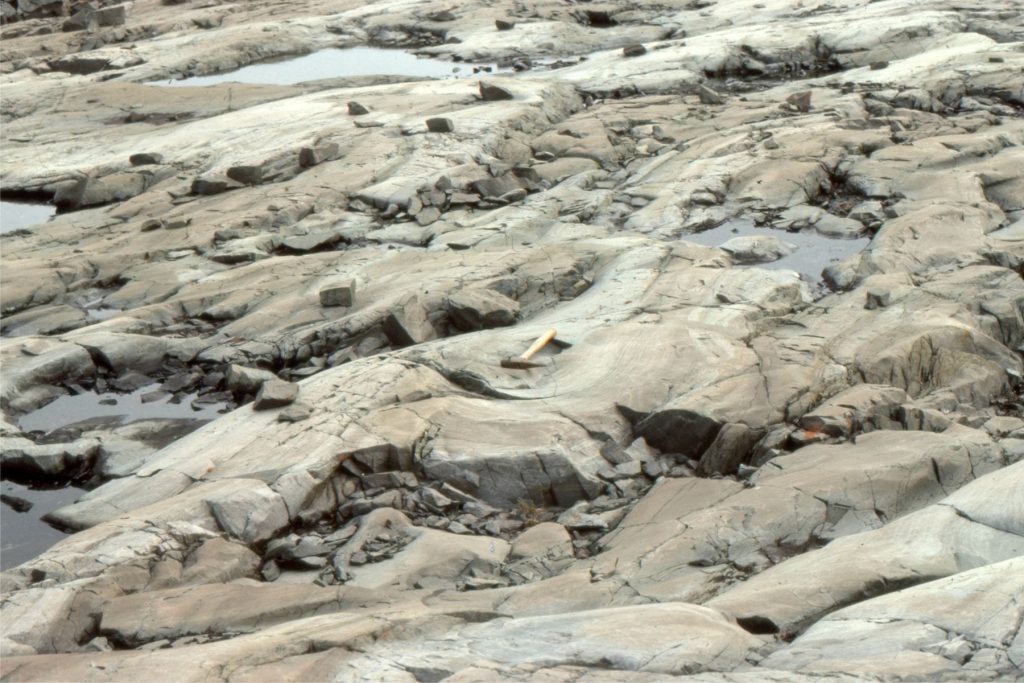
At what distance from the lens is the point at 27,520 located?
293 inches

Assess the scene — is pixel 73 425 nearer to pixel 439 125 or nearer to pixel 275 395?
pixel 275 395

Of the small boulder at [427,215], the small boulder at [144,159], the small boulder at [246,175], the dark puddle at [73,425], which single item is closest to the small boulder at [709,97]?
the small boulder at [427,215]

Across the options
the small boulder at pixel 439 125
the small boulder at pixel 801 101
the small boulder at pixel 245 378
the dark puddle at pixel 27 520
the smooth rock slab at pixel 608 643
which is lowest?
the dark puddle at pixel 27 520

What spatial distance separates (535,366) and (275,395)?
1.76 m

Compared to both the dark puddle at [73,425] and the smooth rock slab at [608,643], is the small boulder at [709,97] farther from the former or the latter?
the smooth rock slab at [608,643]

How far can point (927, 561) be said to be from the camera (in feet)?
16.5

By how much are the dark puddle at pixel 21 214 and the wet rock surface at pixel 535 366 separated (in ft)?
0.43

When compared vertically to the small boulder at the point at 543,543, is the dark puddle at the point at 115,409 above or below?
above

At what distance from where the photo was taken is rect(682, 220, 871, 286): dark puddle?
1009 cm

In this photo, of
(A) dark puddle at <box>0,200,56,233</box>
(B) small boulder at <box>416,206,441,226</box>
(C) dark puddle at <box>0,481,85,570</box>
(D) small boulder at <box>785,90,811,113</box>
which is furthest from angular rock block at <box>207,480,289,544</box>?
(D) small boulder at <box>785,90,811,113</box>

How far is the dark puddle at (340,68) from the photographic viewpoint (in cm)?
1716

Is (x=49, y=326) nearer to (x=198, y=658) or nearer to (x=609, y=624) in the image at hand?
(x=198, y=658)

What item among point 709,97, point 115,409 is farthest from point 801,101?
point 115,409

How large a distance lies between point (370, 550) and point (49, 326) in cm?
496
